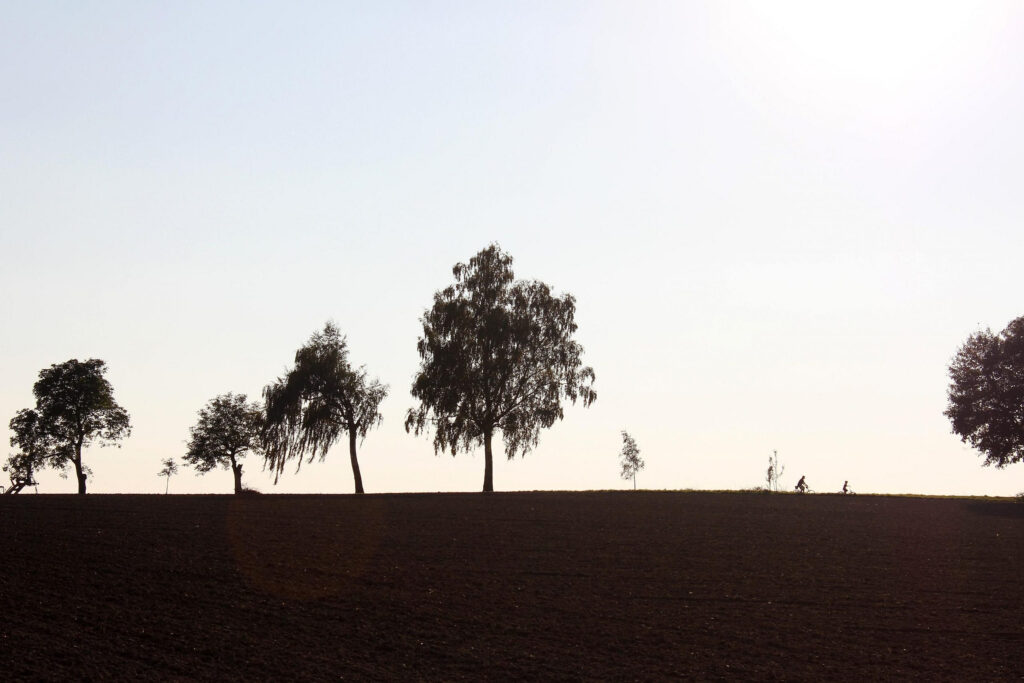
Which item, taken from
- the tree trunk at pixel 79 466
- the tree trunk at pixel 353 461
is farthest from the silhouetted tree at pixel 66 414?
the tree trunk at pixel 353 461

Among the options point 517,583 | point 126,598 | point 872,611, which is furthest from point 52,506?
point 872,611

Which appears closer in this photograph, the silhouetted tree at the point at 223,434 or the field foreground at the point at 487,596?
the field foreground at the point at 487,596

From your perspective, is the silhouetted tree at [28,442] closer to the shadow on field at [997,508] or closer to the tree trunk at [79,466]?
the tree trunk at [79,466]

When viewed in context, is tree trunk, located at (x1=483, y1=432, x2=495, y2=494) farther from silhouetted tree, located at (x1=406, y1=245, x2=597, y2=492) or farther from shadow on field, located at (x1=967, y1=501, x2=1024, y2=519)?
shadow on field, located at (x1=967, y1=501, x2=1024, y2=519)

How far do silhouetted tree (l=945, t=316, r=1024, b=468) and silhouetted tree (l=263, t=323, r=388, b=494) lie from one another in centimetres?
4115

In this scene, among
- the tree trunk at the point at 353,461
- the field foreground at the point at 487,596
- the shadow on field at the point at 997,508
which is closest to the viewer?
the field foreground at the point at 487,596

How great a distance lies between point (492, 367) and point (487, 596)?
34.2 meters

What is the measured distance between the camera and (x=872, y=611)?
73.0 feet

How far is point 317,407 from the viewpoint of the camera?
5803 cm

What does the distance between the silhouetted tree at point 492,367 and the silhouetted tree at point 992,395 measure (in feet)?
89.2

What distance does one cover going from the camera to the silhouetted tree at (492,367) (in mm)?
55906

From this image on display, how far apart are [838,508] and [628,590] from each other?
23350 mm

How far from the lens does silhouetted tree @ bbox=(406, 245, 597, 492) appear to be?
183ft

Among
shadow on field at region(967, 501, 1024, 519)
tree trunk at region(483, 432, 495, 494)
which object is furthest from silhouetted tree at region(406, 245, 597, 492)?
shadow on field at region(967, 501, 1024, 519)
